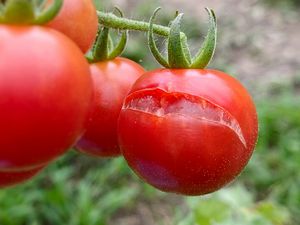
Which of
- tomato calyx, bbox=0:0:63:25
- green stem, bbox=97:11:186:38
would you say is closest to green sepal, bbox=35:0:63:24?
tomato calyx, bbox=0:0:63:25

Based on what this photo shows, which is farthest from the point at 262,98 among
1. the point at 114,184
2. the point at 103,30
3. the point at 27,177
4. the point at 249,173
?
the point at 27,177

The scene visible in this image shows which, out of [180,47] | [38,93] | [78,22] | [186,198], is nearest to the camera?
[38,93]

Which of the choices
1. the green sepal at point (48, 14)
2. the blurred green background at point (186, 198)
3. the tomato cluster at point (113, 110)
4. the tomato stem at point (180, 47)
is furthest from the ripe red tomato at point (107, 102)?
the blurred green background at point (186, 198)

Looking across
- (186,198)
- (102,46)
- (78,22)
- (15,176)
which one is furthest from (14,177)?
(186,198)

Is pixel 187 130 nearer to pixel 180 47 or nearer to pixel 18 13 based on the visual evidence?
pixel 180 47

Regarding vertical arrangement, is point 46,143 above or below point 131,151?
above

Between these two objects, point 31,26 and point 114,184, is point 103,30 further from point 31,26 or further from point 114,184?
point 114,184
